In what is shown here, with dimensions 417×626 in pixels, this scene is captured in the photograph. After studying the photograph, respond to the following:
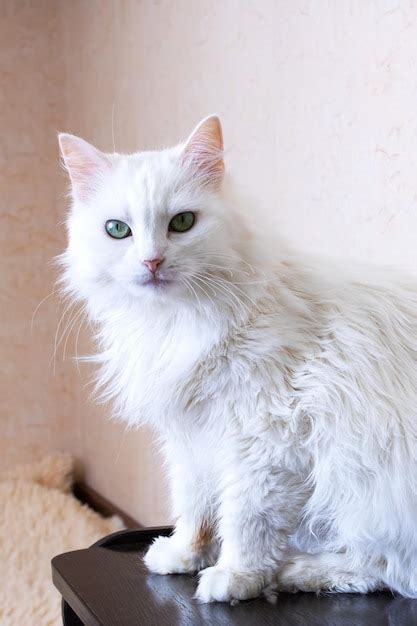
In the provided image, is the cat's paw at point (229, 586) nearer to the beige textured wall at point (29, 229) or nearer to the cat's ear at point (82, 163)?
the cat's ear at point (82, 163)

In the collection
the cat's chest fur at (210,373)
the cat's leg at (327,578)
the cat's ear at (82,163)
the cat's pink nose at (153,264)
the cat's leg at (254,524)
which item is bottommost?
the cat's leg at (327,578)

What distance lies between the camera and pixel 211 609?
2.48ft

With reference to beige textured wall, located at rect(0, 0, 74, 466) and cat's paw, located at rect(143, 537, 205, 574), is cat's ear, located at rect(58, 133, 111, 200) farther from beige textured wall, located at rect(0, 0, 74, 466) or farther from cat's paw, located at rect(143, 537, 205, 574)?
beige textured wall, located at rect(0, 0, 74, 466)

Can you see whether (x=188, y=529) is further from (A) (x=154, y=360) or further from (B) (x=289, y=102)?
(B) (x=289, y=102)

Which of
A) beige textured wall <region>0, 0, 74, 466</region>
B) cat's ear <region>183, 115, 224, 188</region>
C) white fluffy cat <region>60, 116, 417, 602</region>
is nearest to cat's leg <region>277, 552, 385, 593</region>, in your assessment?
white fluffy cat <region>60, 116, 417, 602</region>

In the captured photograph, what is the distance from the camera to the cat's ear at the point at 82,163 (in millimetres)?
852

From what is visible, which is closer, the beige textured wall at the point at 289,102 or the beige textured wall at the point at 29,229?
the beige textured wall at the point at 289,102

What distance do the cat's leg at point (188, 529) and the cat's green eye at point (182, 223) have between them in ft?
0.87

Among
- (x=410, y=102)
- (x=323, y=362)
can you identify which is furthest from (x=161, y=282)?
(x=410, y=102)

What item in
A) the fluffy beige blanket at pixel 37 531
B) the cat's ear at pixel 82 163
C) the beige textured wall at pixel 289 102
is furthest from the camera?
the fluffy beige blanket at pixel 37 531

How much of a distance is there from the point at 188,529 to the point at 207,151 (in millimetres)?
462

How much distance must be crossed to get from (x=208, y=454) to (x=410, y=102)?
1.82 feet

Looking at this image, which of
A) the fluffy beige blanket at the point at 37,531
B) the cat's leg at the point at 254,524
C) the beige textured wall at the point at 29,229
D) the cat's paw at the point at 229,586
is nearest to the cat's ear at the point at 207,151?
the cat's leg at the point at 254,524

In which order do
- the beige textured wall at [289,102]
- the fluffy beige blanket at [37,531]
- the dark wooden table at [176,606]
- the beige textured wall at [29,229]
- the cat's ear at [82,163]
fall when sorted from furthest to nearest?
the beige textured wall at [29,229], the fluffy beige blanket at [37,531], the beige textured wall at [289,102], the cat's ear at [82,163], the dark wooden table at [176,606]
